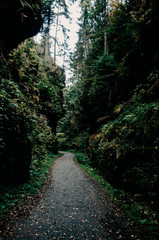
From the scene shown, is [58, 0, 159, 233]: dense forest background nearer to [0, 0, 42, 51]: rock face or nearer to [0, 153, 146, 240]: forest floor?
[0, 153, 146, 240]: forest floor

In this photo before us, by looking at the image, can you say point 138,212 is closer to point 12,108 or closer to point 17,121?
point 17,121

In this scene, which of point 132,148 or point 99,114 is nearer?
point 132,148

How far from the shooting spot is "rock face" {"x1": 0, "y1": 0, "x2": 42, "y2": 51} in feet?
14.8

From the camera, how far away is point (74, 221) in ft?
10.9

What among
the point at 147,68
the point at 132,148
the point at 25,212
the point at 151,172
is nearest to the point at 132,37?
the point at 147,68

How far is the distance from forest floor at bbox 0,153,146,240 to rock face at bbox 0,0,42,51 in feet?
22.5

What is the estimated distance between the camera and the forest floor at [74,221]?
Result: 2.79 meters

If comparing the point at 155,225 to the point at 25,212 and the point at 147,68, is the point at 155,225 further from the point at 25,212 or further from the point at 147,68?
the point at 147,68

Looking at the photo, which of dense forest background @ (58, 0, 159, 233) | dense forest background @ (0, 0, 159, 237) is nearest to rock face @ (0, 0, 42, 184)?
dense forest background @ (0, 0, 159, 237)

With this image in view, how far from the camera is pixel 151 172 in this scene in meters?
3.92

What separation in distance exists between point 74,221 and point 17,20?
789 centimetres

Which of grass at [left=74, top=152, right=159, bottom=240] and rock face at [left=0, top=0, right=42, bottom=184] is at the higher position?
rock face at [left=0, top=0, right=42, bottom=184]

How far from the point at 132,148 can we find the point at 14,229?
4.61 metres

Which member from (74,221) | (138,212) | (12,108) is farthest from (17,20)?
(138,212)
